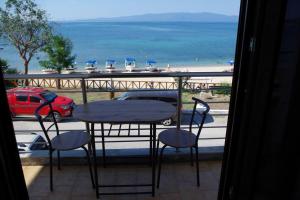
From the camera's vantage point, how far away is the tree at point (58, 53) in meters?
18.3

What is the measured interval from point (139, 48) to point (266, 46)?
43.5 meters

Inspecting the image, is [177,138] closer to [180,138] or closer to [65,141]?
[180,138]

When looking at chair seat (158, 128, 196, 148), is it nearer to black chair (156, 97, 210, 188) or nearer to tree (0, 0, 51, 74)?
black chair (156, 97, 210, 188)

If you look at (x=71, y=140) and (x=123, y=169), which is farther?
(x=123, y=169)

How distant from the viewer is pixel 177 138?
2387 mm

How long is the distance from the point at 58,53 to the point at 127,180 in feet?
57.9

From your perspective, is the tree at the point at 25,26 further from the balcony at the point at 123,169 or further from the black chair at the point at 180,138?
the black chair at the point at 180,138

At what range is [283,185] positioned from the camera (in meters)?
1.24

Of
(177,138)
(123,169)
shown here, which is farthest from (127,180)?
(177,138)

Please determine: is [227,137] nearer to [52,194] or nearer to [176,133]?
[176,133]

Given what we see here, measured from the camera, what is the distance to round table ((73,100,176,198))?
2084mm

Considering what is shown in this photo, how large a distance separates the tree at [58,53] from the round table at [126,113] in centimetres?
1720

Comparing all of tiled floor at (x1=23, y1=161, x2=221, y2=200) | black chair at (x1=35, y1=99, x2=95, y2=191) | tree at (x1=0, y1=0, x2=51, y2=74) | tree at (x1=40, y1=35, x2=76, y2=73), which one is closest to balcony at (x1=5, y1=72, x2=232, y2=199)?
tiled floor at (x1=23, y1=161, x2=221, y2=200)

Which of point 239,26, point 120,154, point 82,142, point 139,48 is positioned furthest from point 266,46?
point 139,48
